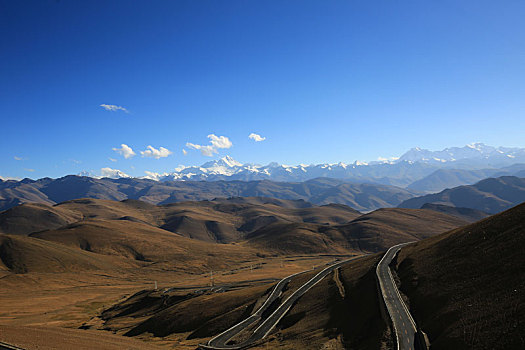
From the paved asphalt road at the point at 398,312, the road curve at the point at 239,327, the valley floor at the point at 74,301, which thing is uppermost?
the paved asphalt road at the point at 398,312

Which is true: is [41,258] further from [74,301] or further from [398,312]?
[398,312]

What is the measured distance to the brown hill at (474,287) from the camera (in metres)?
30.6

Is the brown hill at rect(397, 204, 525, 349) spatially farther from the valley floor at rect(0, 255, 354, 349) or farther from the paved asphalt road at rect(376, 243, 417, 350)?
the valley floor at rect(0, 255, 354, 349)

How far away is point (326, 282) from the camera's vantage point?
7169 cm

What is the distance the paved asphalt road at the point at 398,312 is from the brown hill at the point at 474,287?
1472mm

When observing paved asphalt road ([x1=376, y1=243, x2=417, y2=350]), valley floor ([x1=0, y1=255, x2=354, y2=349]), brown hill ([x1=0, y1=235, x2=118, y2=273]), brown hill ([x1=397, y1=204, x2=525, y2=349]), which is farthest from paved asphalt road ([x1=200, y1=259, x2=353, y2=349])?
brown hill ([x1=0, y1=235, x2=118, y2=273])

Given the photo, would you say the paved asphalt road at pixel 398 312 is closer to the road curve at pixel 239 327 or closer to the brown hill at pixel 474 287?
the brown hill at pixel 474 287

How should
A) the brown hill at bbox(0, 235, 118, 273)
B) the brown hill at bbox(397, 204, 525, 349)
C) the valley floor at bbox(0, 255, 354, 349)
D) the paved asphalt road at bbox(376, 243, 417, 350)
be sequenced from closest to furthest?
1. the brown hill at bbox(397, 204, 525, 349)
2. the paved asphalt road at bbox(376, 243, 417, 350)
3. the valley floor at bbox(0, 255, 354, 349)
4. the brown hill at bbox(0, 235, 118, 273)

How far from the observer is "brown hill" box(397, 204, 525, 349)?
3058 cm

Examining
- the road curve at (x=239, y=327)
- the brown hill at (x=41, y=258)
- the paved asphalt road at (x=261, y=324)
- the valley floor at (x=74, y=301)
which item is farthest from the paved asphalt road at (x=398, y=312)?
the brown hill at (x=41, y=258)

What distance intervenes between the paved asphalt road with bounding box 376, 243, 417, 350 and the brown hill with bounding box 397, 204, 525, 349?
1.47 m

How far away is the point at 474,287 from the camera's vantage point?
40.9m

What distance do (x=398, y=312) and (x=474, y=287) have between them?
10.2 m

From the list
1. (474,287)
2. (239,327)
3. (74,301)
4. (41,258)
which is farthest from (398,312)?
(41,258)
